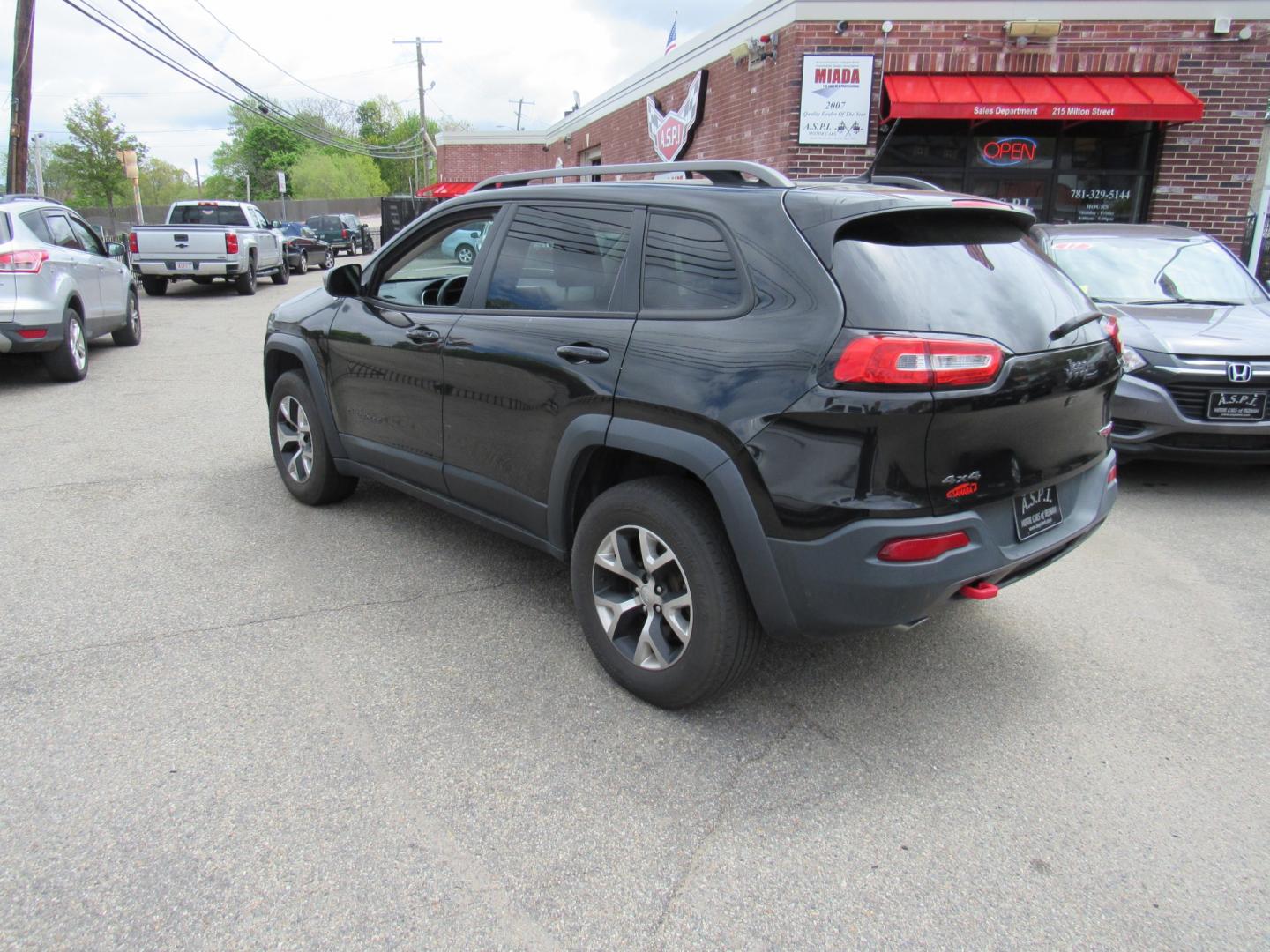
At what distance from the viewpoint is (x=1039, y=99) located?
1162 cm

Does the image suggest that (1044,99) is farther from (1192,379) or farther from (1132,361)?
(1192,379)

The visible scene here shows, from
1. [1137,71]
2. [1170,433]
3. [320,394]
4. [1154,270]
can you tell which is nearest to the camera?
[320,394]

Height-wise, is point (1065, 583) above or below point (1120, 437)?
below

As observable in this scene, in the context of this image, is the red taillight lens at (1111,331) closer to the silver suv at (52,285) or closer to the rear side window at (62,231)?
the silver suv at (52,285)

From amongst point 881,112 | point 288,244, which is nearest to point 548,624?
point 881,112

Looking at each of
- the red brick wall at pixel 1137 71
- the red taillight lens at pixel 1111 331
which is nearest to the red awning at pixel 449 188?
the red brick wall at pixel 1137 71

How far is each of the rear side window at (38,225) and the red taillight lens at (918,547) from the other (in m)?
9.51

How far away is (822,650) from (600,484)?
113cm

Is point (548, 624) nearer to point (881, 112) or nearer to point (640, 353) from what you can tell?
point (640, 353)

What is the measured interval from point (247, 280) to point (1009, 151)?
47.3 ft

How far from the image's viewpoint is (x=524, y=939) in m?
2.23

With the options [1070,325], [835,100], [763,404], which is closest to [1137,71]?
[835,100]

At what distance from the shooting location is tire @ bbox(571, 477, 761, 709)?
2.95m

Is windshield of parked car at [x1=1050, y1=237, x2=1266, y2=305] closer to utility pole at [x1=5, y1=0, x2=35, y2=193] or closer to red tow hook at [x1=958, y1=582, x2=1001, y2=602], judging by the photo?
red tow hook at [x1=958, y1=582, x2=1001, y2=602]
